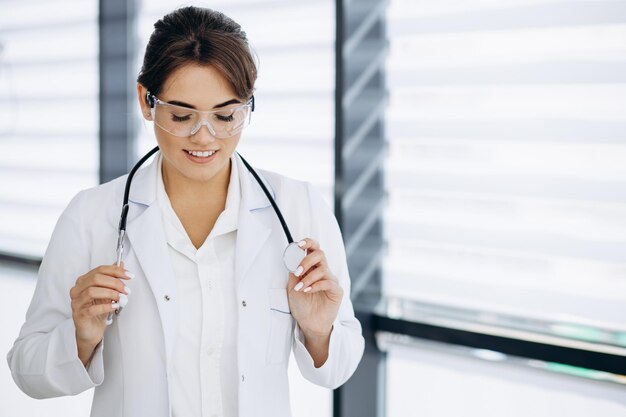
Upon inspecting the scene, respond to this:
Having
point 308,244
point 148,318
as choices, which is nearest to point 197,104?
point 308,244

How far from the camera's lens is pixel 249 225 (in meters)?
1.68

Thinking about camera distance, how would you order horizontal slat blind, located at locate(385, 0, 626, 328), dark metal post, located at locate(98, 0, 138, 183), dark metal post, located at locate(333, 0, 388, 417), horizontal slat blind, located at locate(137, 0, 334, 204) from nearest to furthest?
1. horizontal slat blind, located at locate(385, 0, 626, 328)
2. dark metal post, located at locate(333, 0, 388, 417)
3. horizontal slat blind, located at locate(137, 0, 334, 204)
4. dark metal post, located at locate(98, 0, 138, 183)

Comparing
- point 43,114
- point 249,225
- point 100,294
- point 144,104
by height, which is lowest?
point 100,294

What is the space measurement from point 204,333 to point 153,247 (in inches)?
8.4

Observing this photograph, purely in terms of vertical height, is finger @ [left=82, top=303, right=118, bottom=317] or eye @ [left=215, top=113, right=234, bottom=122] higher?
eye @ [left=215, top=113, right=234, bottom=122]

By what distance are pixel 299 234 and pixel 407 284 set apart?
32.1 inches

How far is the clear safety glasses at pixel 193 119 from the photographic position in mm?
1545

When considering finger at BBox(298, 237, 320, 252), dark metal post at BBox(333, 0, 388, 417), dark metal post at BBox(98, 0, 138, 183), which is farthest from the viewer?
dark metal post at BBox(98, 0, 138, 183)

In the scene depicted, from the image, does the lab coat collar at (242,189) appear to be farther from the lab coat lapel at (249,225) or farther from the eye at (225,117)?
Answer: the eye at (225,117)

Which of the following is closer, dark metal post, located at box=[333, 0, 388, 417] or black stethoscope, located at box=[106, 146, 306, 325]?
black stethoscope, located at box=[106, 146, 306, 325]

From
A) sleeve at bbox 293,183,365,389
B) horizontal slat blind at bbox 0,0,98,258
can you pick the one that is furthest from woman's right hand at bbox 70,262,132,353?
horizontal slat blind at bbox 0,0,98,258

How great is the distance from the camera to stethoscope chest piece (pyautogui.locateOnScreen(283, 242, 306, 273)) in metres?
1.54

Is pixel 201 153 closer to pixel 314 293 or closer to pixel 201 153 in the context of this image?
pixel 201 153

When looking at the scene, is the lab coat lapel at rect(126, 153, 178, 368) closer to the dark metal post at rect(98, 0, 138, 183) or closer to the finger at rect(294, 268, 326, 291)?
the finger at rect(294, 268, 326, 291)
